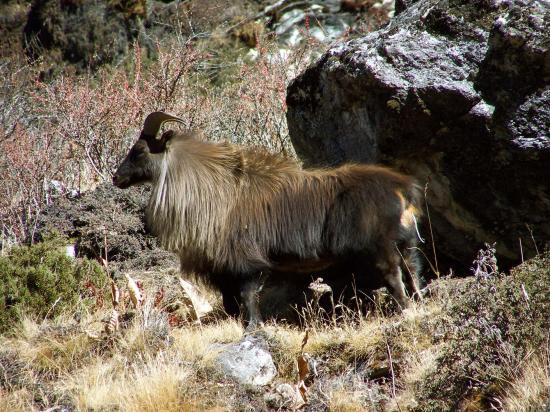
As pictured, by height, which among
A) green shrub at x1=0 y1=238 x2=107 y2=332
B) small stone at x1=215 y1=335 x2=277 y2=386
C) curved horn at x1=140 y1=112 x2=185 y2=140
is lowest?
small stone at x1=215 y1=335 x2=277 y2=386

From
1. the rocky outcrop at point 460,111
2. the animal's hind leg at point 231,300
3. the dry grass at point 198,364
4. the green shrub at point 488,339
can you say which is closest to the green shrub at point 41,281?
the dry grass at point 198,364

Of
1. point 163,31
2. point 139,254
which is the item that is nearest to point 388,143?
point 139,254

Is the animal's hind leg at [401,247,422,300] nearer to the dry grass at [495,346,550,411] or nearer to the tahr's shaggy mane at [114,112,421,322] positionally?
the tahr's shaggy mane at [114,112,421,322]

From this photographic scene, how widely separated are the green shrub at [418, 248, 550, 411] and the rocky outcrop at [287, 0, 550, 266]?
1463 millimetres

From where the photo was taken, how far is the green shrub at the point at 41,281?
24.0ft

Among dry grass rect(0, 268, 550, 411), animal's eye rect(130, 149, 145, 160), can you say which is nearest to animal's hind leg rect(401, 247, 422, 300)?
dry grass rect(0, 268, 550, 411)

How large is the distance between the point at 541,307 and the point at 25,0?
2042 centimetres

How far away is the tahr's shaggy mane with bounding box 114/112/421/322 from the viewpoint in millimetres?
7160

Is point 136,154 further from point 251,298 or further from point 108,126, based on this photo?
point 108,126

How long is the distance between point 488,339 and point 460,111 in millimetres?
→ 2449

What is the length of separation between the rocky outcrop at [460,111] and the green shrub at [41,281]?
2942mm

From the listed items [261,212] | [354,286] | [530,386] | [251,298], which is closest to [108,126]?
[261,212]

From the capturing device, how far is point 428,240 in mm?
7902

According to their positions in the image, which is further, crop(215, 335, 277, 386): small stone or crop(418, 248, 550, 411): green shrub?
crop(215, 335, 277, 386): small stone
